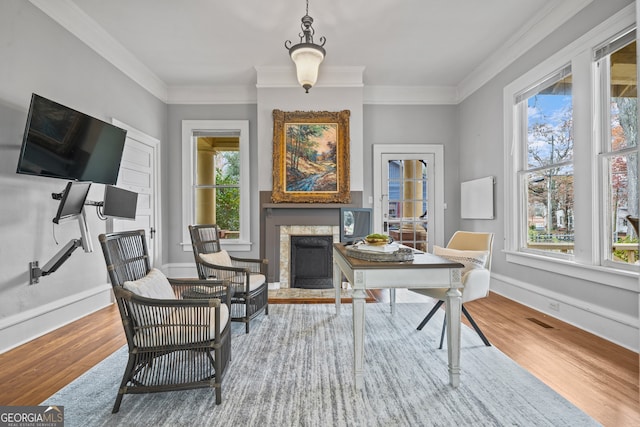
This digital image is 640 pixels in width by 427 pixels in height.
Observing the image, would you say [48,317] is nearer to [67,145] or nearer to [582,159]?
[67,145]

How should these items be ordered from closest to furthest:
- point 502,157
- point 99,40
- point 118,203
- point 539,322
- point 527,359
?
point 527,359
point 539,322
point 118,203
point 99,40
point 502,157

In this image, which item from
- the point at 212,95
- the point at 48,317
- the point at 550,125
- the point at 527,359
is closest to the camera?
the point at 527,359

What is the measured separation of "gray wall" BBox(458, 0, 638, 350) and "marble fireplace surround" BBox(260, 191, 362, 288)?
6.03 ft

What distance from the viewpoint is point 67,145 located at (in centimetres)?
290

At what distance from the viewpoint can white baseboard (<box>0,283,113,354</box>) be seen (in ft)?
8.47

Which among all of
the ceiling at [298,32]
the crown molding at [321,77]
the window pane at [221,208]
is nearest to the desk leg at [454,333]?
the ceiling at [298,32]

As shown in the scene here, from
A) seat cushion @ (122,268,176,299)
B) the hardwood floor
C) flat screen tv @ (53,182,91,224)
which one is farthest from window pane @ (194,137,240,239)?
seat cushion @ (122,268,176,299)

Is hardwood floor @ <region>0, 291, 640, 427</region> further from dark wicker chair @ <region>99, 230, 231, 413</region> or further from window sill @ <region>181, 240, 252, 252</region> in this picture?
window sill @ <region>181, 240, 252, 252</region>

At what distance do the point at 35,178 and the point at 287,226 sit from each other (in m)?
2.84

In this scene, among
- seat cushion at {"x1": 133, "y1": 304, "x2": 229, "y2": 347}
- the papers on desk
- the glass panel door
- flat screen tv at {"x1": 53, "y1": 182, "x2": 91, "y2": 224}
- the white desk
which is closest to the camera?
seat cushion at {"x1": 133, "y1": 304, "x2": 229, "y2": 347}

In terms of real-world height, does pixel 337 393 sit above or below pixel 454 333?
below

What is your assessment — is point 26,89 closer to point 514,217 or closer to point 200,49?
point 200,49

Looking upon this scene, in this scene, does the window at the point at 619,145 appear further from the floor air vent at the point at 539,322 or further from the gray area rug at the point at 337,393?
the gray area rug at the point at 337,393

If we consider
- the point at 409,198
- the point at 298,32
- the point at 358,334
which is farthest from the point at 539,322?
the point at 298,32
